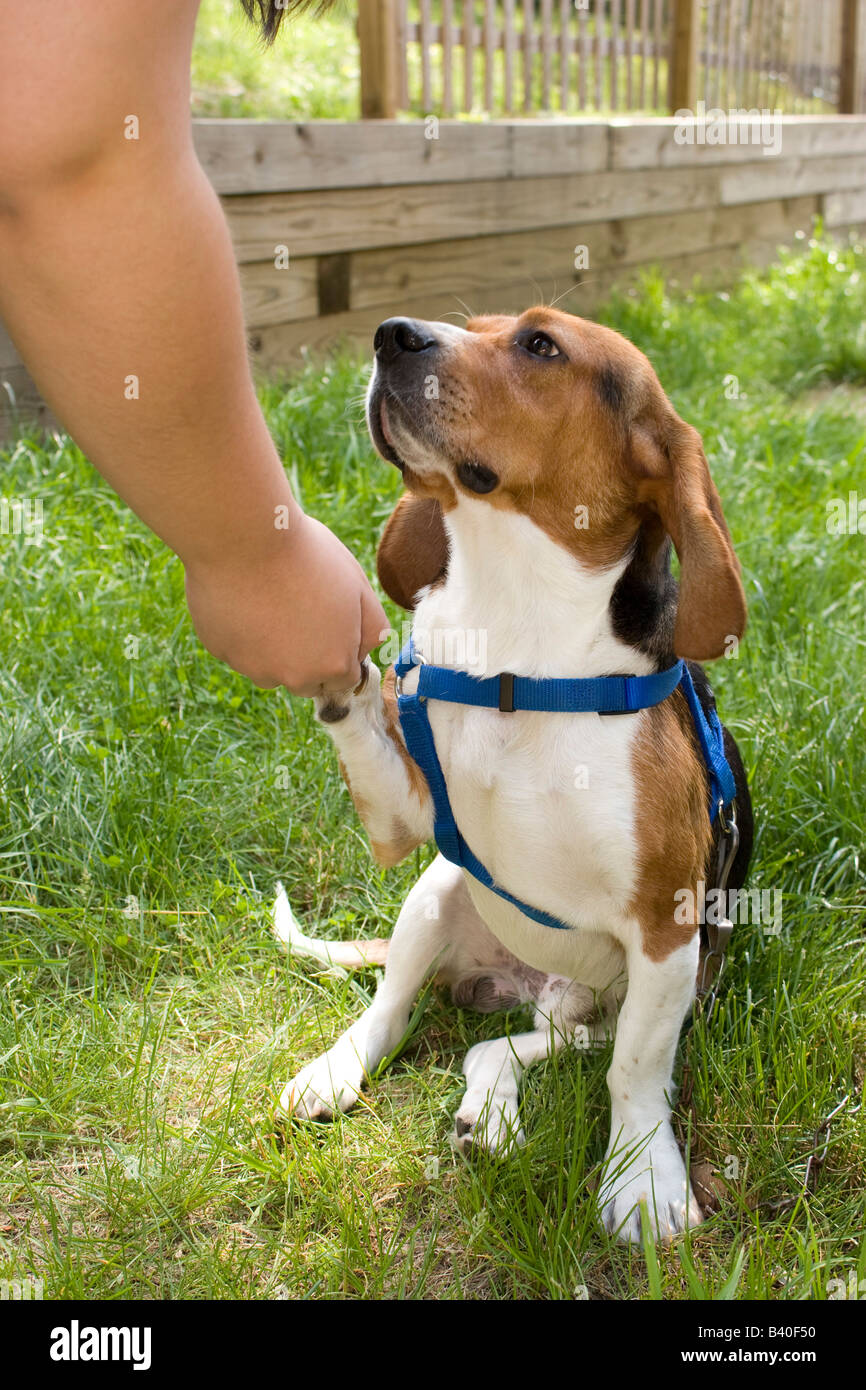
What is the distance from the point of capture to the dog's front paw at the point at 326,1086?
237cm

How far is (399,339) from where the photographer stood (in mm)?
2053

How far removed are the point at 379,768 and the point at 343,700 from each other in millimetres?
217

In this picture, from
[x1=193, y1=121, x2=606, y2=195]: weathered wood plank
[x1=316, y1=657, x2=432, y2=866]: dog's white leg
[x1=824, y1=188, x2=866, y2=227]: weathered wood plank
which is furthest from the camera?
[x1=824, y1=188, x2=866, y2=227]: weathered wood plank

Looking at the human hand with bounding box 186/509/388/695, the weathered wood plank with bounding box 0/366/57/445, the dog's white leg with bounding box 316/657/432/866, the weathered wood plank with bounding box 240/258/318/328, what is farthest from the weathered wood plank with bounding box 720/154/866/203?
the human hand with bounding box 186/509/388/695

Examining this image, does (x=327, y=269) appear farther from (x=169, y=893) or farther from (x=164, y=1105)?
(x=164, y=1105)

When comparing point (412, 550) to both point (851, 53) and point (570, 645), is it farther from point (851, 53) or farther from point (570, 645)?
point (851, 53)

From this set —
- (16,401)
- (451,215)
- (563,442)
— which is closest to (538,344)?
(563,442)

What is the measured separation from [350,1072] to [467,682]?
33.0 inches

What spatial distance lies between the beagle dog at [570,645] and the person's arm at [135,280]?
0.72 m

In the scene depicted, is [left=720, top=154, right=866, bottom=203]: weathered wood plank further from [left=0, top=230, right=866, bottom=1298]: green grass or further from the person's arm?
the person's arm

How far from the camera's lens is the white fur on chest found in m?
2.12

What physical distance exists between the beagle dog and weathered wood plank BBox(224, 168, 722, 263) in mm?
3611

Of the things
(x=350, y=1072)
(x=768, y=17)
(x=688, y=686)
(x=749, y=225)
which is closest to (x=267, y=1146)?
(x=350, y=1072)

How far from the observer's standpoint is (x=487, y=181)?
6.84 metres
